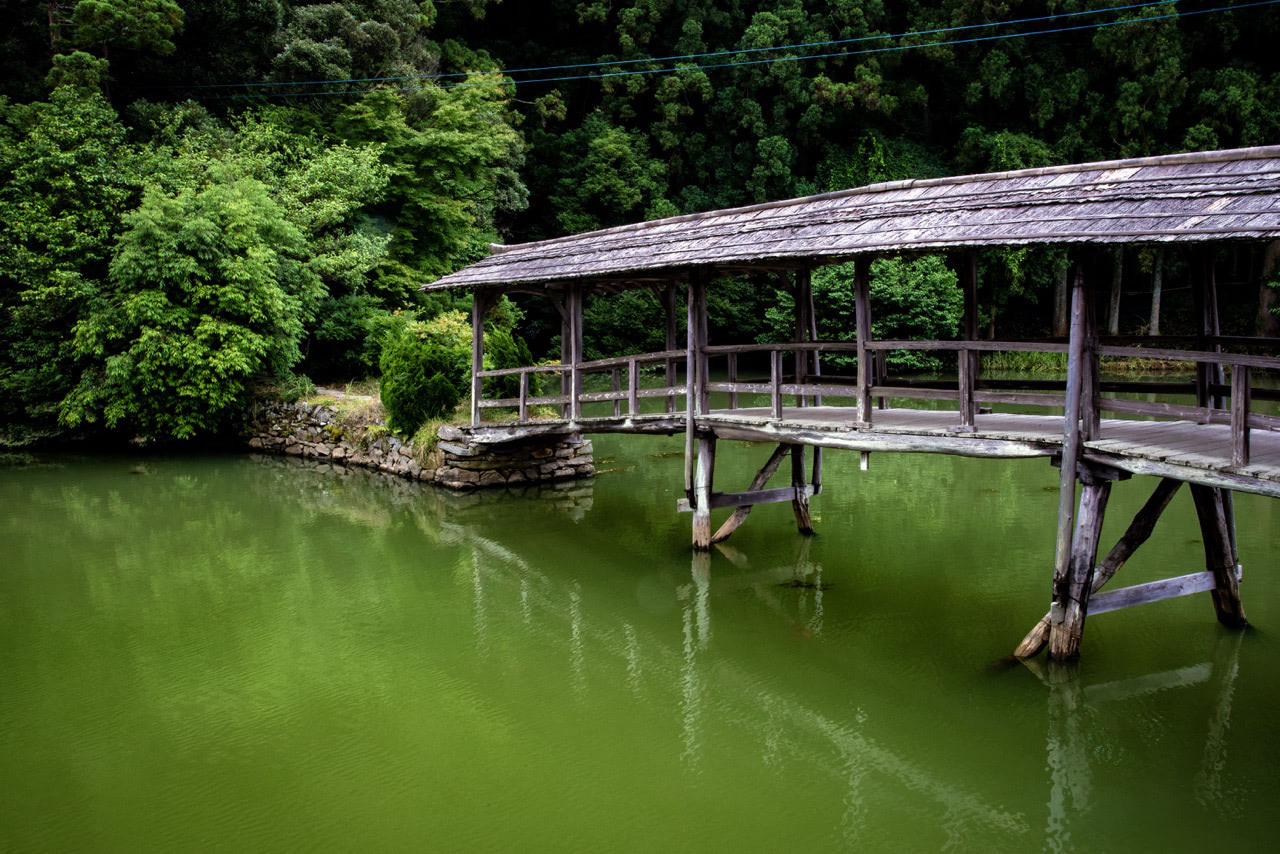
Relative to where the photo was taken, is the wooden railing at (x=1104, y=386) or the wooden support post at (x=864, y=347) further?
the wooden support post at (x=864, y=347)

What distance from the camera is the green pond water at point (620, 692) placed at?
5117mm

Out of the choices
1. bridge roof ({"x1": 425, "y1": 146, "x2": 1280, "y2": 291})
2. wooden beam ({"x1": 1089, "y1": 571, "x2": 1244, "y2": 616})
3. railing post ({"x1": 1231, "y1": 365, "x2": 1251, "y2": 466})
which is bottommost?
wooden beam ({"x1": 1089, "y1": 571, "x2": 1244, "y2": 616})

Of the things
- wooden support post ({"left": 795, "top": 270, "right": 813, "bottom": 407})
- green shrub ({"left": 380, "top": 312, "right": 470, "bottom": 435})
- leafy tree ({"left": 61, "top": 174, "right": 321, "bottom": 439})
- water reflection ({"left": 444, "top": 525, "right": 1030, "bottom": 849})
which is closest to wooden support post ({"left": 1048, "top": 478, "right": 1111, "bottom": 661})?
water reflection ({"left": 444, "top": 525, "right": 1030, "bottom": 849})

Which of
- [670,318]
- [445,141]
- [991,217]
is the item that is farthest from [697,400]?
[445,141]

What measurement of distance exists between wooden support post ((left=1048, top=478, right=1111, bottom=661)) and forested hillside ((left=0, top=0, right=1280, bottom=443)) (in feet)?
35.4

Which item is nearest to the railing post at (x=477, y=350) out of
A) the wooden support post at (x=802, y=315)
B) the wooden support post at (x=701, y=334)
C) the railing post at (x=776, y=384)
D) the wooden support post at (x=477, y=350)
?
the wooden support post at (x=477, y=350)

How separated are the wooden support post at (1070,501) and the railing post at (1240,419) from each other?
1.04 m

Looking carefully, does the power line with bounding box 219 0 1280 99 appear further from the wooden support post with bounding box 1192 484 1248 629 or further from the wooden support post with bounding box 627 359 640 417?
the wooden support post with bounding box 1192 484 1248 629

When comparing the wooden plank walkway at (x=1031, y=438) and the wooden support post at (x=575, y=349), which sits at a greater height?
the wooden support post at (x=575, y=349)

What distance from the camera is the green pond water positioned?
201 inches

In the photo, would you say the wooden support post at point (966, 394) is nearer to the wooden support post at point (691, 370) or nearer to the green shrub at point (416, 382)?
the wooden support post at point (691, 370)

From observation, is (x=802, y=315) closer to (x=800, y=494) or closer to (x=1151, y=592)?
(x=800, y=494)

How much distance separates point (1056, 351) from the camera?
756 centimetres

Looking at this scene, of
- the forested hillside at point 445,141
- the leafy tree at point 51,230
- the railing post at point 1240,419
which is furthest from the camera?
the forested hillside at point 445,141
